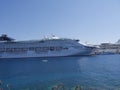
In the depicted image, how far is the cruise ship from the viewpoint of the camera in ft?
227

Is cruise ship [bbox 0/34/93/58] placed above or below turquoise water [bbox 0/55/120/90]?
above

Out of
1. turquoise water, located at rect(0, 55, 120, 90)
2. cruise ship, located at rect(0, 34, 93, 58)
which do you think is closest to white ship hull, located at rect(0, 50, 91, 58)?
cruise ship, located at rect(0, 34, 93, 58)

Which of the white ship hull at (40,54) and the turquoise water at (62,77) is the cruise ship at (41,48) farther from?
the turquoise water at (62,77)

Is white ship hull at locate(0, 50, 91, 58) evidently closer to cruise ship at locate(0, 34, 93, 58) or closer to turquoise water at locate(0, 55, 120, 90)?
cruise ship at locate(0, 34, 93, 58)

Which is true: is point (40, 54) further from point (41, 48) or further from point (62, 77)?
point (62, 77)

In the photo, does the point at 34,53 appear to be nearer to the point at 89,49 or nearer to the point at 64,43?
the point at 64,43

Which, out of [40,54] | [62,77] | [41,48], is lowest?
[62,77]

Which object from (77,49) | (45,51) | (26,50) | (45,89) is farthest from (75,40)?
(45,89)

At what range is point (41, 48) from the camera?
69625 mm

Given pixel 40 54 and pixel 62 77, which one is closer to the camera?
pixel 62 77

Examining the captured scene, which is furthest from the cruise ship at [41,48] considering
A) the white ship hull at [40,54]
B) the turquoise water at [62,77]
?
the turquoise water at [62,77]

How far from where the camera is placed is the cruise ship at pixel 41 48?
69.1m

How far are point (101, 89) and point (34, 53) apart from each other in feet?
173

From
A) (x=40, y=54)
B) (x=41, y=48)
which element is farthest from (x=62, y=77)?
(x=41, y=48)
